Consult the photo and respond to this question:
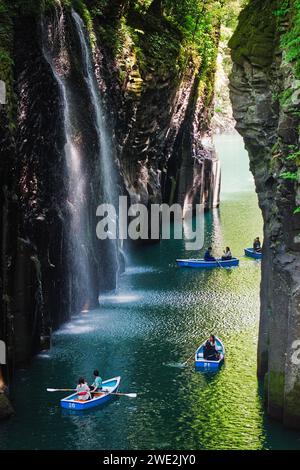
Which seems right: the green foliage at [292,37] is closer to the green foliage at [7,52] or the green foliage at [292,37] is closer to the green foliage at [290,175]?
the green foliage at [290,175]

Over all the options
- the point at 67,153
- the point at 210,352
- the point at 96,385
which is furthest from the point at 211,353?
the point at 67,153

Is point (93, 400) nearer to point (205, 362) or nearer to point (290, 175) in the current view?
point (205, 362)

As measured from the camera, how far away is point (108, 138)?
49.7 meters

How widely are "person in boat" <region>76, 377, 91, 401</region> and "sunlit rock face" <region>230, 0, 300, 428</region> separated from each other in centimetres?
604

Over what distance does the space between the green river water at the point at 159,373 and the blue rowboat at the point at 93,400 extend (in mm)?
254

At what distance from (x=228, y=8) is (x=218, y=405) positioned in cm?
5299

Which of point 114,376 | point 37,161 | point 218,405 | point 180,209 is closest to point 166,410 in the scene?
point 218,405

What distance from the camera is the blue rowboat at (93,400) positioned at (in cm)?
2883

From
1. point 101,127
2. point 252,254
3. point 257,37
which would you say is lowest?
point 252,254

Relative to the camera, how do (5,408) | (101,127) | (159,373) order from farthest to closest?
(101,127), (159,373), (5,408)

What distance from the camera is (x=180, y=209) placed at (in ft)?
243

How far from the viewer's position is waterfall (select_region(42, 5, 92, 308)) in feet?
136

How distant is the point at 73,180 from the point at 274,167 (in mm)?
17052

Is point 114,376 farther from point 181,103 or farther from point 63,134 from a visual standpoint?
point 181,103
